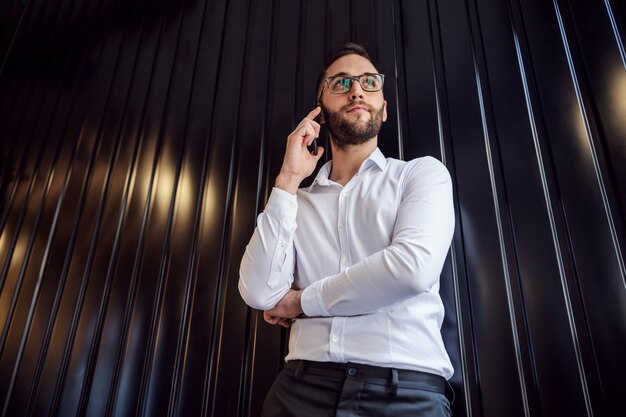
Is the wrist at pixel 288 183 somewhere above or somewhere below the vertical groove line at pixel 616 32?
below

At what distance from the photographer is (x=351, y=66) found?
5.57ft

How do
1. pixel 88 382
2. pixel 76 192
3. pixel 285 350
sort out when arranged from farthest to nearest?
1. pixel 76 192
2. pixel 88 382
3. pixel 285 350

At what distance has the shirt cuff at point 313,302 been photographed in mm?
1160

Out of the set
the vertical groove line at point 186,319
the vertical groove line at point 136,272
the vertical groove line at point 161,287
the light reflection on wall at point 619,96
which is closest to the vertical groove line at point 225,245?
the vertical groove line at point 186,319

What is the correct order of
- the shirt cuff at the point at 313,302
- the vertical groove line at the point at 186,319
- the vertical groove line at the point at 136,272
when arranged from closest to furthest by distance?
the shirt cuff at the point at 313,302 → the vertical groove line at the point at 186,319 → the vertical groove line at the point at 136,272

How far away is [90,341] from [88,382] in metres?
0.20

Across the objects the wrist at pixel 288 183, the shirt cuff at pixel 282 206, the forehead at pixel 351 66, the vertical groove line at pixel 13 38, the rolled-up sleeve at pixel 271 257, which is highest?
the vertical groove line at pixel 13 38

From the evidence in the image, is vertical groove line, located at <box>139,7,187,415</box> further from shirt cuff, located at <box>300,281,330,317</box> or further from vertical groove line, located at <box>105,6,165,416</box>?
shirt cuff, located at <box>300,281,330,317</box>

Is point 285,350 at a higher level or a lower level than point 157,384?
higher

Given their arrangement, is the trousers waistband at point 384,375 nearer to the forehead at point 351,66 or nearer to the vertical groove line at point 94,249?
the forehead at point 351,66

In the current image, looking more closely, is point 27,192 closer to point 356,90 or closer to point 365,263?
point 356,90

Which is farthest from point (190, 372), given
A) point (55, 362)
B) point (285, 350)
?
point (55, 362)

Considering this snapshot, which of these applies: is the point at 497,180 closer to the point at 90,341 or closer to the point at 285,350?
the point at 285,350

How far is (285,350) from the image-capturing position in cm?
170
